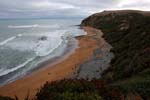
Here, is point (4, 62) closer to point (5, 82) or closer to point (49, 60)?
point (49, 60)

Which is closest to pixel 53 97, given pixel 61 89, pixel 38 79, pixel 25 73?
pixel 61 89

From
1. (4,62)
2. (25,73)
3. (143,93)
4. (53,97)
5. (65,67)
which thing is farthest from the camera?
(4,62)

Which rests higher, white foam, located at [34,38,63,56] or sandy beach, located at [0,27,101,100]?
sandy beach, located at [0,27,101,100]

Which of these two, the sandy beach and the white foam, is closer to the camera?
the sandy beach

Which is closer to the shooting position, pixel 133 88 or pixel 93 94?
pixel 93 94

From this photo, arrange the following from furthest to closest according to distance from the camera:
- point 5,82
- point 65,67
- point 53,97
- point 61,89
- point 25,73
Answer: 1. point 65,67
2. point 25,73
3. point 5,82
4. point 61,89
5. point 53,97

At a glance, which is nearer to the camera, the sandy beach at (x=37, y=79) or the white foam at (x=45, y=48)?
the sandy beach at (x=37, y=79)

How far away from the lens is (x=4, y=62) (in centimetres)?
2992

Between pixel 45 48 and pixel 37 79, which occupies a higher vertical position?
pixel 37 79

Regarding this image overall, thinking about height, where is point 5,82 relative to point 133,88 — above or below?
below

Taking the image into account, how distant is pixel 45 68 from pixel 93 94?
18.9 m

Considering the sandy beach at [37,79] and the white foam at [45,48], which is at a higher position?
the sandy beach at [37,79]

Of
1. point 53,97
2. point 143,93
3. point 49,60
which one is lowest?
point 49,60

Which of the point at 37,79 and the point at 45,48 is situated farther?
the point at 45,48
